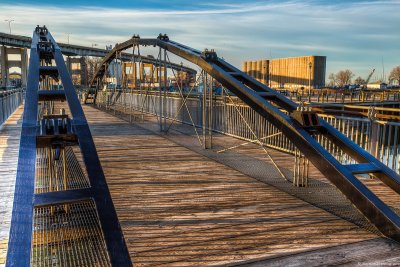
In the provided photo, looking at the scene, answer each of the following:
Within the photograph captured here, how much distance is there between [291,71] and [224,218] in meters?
52.3

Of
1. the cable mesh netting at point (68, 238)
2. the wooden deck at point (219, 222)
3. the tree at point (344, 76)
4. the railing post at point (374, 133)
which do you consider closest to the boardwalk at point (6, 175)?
the cable mesh netting at point (68, 238)

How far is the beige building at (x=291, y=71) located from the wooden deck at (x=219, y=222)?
44751 millimetres

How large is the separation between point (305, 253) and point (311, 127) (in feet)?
8.16

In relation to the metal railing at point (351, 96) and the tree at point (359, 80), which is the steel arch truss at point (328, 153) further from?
the tree at point (359, 80)

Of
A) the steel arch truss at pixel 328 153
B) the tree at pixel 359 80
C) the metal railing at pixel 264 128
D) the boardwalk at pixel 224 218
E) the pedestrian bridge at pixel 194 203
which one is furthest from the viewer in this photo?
the tree at pixel 359 80

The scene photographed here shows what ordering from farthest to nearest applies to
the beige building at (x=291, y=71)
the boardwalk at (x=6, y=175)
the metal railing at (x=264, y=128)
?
the beige building at (x=291, y=71), the metal railing at (x=264, y=128), the boardwalk at (x=6, y=175)

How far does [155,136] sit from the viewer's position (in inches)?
576

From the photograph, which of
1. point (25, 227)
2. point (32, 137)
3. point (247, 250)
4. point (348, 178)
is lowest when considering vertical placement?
point (247, 250)

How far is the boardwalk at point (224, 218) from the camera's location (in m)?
4.48

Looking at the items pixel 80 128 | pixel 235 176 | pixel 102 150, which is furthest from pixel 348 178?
pixel 102 150

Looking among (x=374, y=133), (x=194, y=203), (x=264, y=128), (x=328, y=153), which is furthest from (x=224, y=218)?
(x=264, y=128)

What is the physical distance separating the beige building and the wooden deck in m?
44.8

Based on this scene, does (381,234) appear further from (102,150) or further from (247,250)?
(102,150)

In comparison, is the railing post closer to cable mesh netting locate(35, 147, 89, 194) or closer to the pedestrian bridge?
the pedestrian bridge
